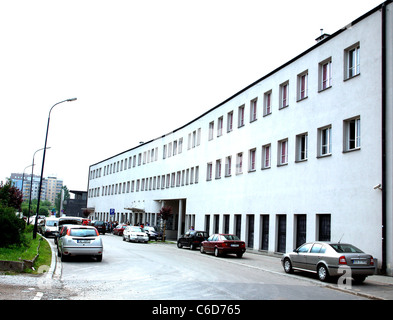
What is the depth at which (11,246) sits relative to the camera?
19188 millimetres

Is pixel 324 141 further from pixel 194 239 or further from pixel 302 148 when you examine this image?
pixel 194 239

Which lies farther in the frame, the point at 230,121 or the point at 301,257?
the point at 230,121

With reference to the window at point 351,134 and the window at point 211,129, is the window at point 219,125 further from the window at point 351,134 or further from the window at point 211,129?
the window at point 351,134

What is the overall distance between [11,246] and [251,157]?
18383mm

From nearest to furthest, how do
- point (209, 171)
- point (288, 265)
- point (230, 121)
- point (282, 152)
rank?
Result: point (288, 265) < point (282, 152) < point (230, 121) < point (209, 171)

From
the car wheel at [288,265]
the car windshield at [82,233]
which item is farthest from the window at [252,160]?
the car windshield at [82,233]

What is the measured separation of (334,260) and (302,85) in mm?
14741

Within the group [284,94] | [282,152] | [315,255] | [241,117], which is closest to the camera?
[315,255]

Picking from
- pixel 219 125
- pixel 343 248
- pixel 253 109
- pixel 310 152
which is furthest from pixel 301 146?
pixel 219 125

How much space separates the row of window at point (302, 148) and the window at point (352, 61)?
2451 mm

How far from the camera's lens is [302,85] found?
87.7 ft

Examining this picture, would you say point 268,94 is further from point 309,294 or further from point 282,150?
point 309,294

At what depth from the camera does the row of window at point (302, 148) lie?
2152 centimetres

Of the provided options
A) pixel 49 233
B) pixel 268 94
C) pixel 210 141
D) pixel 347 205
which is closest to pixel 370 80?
pixel 347 205
